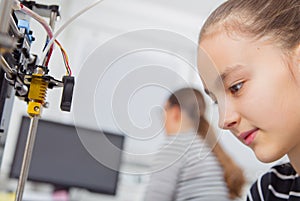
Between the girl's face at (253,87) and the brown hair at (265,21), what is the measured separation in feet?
0.05

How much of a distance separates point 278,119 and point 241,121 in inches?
2.4

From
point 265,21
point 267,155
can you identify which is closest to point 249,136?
point 267,155

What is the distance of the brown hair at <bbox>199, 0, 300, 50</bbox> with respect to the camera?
63cm

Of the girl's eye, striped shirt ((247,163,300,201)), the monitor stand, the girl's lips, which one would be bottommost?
the monitor stand

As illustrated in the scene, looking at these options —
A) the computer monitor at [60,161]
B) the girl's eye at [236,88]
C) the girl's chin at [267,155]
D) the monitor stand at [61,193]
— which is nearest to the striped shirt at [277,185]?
the girl's chin at [267,155]

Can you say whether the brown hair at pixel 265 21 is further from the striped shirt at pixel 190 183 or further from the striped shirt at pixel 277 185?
the striped shirt at pixel 190 183

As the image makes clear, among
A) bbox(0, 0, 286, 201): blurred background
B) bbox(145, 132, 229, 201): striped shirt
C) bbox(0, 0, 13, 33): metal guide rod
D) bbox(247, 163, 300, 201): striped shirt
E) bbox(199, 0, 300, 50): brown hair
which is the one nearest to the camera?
bbox(0, 0, 13, 33): metal guide rod

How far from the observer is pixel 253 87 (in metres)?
0.61

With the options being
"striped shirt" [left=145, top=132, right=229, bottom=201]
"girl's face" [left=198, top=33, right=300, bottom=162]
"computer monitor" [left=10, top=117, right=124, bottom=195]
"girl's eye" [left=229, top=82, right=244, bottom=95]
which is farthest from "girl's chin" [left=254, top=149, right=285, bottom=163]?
"computer monitor" [left=10, top=117, right=124, bottom=195]

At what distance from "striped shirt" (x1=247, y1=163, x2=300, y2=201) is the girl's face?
21 cm

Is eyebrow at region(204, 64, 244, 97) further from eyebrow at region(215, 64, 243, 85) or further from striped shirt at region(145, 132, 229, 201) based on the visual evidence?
striped shirt at region(145, 132, 229, 201)

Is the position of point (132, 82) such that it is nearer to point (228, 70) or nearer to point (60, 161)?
point (228, 70)

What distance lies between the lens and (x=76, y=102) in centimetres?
50

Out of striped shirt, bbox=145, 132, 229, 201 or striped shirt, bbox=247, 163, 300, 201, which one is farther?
striped shirt, bbox=145, 132, 229, 201
